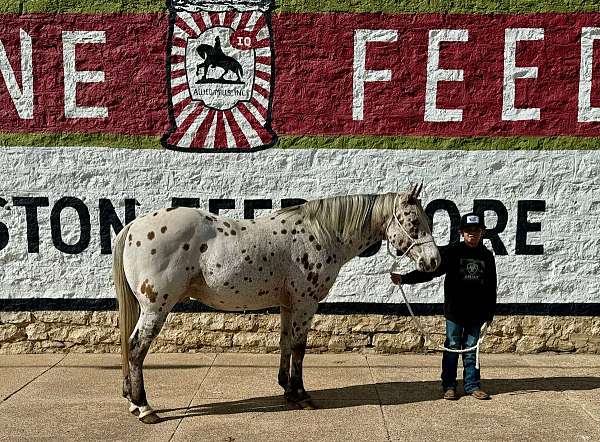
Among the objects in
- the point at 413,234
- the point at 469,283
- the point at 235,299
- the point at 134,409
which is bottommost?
the point at 134,409

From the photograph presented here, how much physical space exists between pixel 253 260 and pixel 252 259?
0.01m

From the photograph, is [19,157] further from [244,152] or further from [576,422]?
[576,422]

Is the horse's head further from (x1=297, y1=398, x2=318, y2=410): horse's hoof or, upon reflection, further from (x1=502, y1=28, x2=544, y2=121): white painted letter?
(x1=502, y1=28, x2=544, y2=121): white painted letter

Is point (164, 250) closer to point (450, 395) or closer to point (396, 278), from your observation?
point (396, 278)

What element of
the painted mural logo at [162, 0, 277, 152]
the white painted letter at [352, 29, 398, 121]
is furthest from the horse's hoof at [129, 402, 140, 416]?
the white painted letter at [352, 29, 398, 121]

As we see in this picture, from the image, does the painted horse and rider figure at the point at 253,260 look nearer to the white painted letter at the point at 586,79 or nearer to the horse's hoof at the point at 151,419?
the horse's hoof at the point at 151,419

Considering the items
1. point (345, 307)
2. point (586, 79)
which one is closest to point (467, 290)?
point (345, 307)

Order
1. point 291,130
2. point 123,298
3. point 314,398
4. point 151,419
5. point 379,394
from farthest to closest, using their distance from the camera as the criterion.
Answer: point 291,130, point 379,394, point 314,398, point 123,298, point 151,419

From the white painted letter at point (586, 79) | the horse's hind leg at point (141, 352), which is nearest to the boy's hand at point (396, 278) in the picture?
the horse's hind leg at point (141, 352)

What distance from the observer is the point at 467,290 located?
19.8 ft

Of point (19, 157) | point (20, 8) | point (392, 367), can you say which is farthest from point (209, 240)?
point (20, 8)

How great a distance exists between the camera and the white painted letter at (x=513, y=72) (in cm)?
755

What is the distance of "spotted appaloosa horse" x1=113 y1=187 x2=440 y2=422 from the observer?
17.9 ft

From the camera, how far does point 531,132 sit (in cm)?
761
